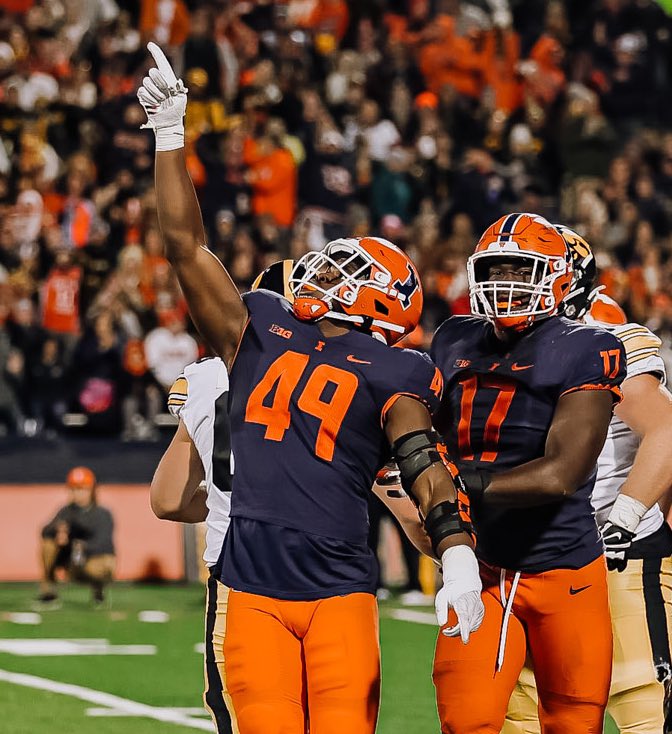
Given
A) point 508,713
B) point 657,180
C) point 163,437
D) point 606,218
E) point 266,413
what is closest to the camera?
point 266,413

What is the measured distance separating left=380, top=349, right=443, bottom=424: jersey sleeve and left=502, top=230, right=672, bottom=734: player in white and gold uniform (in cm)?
87

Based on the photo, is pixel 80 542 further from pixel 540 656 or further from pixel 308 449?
pixel 308 449

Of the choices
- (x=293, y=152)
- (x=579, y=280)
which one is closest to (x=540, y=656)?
(x=579, y=280)

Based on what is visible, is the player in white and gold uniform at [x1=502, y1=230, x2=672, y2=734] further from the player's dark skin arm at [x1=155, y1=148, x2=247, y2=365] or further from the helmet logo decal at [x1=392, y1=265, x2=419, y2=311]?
the player's dark skin arm at [x1=155, y1=148, x2=247, y2=365]

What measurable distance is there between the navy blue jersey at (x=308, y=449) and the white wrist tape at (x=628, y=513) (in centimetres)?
105

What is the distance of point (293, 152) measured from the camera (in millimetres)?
15711

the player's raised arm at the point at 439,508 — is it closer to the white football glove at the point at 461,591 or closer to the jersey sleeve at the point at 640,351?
the white football glove at the point at 461,591

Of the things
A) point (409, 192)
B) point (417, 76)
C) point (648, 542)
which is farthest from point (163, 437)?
point (648, 542)

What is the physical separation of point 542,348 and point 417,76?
13.5m

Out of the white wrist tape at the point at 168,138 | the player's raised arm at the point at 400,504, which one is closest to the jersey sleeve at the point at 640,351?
the player's raised arm at the point at 400,504

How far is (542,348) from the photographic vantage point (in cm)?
462

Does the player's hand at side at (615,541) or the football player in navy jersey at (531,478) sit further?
the player's hand at side at (615,541)

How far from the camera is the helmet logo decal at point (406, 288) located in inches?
168

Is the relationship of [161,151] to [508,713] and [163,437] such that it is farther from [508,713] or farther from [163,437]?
[163,437]
